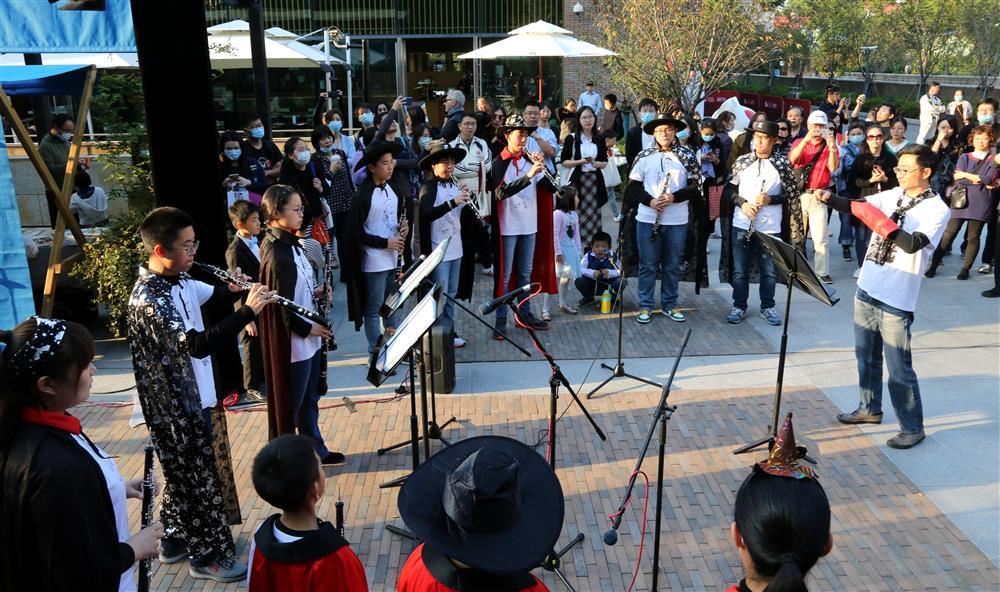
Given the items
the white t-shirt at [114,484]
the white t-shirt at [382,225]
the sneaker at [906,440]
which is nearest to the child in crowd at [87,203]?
the white t-shirt at [382,225]

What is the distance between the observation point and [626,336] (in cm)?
835

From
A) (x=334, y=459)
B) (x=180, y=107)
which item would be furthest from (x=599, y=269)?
(x=180, y=107)

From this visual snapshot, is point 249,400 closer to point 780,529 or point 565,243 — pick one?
point 565,243

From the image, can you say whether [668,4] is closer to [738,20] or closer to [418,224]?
[738,20]

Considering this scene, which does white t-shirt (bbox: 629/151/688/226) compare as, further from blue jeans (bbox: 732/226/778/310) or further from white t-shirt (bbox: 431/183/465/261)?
white t-shirt (bbox: 431/183/465/261)

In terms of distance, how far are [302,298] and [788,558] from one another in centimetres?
384

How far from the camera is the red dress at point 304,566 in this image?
2.78 metres

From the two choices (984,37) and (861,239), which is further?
(984,37)

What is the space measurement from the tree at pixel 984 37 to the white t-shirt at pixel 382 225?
25.1 meters

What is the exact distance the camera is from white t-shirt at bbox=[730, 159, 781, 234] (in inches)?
322

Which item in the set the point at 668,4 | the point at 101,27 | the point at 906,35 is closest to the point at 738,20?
the point at 668,4

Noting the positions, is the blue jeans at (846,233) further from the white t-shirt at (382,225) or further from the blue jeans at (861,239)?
the white t-shirt at (382,225)

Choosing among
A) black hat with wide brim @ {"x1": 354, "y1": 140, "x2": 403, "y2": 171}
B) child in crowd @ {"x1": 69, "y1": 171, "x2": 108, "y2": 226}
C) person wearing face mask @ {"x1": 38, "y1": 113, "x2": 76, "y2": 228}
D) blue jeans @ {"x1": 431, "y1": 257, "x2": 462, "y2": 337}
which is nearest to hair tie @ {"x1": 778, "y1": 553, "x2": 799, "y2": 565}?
black hat with wide brim @ {"x1": 354, "y1": 140, "x2": 403, "y2": 171}

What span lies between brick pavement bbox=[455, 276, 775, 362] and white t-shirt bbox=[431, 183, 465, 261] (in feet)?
3.69
